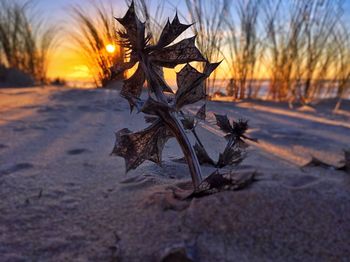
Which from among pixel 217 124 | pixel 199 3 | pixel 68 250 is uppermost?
pixel 199 3

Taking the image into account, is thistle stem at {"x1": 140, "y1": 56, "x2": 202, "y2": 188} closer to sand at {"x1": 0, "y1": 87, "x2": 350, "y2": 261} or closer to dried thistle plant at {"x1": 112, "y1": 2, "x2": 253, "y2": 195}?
dried thistle plant at {"x1": 112, "y1": 2, "x2": 253, "y2": 195}

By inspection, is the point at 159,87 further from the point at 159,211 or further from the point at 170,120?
the point at 159,211

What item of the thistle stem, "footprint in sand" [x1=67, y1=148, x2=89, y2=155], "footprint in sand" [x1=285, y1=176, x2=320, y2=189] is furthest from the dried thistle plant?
"footprint in sand" [x1=67, y1=148, x2=89, y2=155]

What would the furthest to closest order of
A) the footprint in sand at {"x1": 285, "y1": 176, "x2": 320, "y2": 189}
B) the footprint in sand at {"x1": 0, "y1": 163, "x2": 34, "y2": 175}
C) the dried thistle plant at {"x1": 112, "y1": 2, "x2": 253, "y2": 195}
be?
the footprint in sand at {"x1": 0, "y1": 163, "x2": 34, "y2": 175} < the footprint in sand at {"x1": 285, "y1": 176, "x2": 320, "y2": 189} < the dried thistle plant at {"x1": 112, "y1": 2, "x2": 253, "y2": 195}

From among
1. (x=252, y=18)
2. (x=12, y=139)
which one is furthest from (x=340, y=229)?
(x=252, y=18)

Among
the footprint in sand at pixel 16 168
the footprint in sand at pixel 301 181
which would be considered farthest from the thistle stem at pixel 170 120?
the footprint in sand at pixel 16 168

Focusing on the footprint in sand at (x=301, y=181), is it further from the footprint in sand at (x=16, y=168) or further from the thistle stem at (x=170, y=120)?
the footprint in sand at (x=16, y=168)

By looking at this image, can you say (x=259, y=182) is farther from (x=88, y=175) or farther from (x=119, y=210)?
(x=88, y=175)

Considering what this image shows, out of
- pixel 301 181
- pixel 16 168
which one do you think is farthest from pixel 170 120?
pixel 16 168
